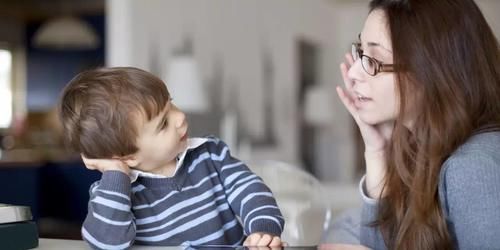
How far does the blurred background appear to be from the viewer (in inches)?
158

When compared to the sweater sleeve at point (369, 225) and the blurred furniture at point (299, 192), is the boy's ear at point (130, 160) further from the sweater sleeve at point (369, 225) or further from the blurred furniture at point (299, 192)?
the blurred furniture at point (299, 192)

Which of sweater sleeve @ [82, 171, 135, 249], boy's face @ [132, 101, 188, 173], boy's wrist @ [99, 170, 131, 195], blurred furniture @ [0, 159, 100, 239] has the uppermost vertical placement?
boy's face @ [132, 101, 188, 173]

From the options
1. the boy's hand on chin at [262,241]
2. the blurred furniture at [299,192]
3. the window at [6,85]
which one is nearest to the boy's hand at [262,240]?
the boy's hand on chin at [262,241]

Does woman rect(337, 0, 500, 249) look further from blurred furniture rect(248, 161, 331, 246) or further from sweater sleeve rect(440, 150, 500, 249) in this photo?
blurred furniture rect(248, 161, 331, 246)

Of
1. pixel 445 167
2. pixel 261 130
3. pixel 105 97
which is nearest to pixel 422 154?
pixel 445 167

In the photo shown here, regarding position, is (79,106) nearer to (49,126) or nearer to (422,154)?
(422,154)

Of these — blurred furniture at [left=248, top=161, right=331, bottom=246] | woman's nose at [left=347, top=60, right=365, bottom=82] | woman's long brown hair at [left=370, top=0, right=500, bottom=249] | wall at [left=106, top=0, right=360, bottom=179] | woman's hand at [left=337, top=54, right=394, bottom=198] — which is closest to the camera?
woman's long brown hair at [left=370, top=0, right=500, bottom=249]

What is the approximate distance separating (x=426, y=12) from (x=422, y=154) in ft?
0.77

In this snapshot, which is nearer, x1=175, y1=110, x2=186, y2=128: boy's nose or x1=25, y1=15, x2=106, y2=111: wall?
x1=175, y1=110, x2=186, y2=128: boy's nose

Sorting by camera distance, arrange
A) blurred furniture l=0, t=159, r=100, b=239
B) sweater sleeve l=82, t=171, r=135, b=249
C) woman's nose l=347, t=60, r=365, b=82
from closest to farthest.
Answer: sweater sleeve l=82, t=171, r=135, b=249 → woman's nose l=347, t=60, r=365, b=82 → blurred furniture l=0, t=159, r=100, b=239

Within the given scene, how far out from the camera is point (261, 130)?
5.50 m

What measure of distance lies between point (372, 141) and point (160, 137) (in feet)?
1.66

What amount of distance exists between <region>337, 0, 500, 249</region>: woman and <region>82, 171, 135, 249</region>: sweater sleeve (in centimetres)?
44

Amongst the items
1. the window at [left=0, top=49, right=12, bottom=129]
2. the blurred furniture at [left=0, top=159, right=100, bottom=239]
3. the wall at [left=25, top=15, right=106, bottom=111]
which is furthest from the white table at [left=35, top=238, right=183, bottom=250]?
the wall at [left=25, top=15, right=106, bottom=111]
